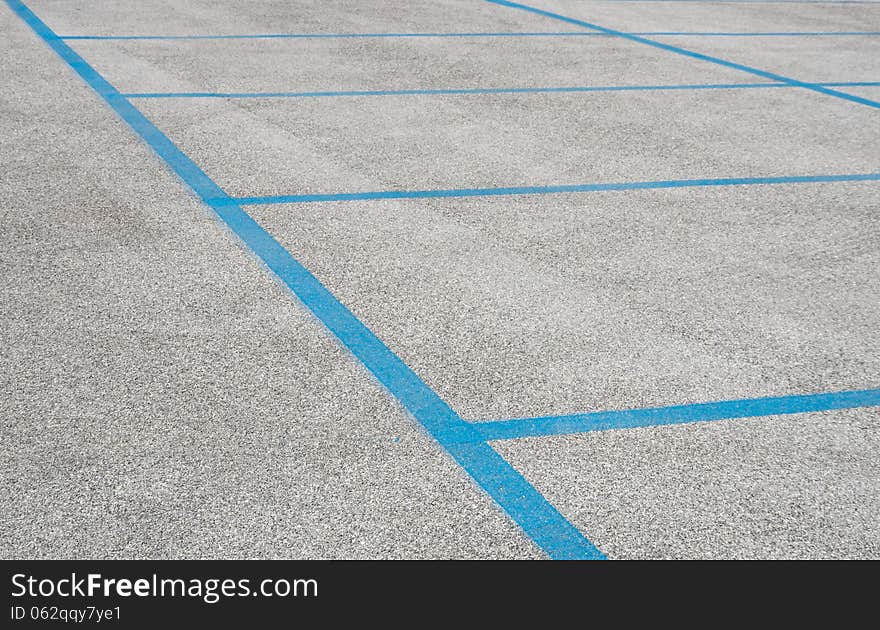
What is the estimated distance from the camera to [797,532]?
368 cm

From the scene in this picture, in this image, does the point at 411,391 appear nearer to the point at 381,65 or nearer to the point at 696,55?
the point at 381,65

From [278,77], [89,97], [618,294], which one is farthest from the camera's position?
[278,77]

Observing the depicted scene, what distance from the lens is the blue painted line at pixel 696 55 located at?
1077 cm

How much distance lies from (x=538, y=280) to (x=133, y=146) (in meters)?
3.72

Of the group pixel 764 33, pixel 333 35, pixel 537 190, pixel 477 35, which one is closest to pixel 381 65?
pixel 333 35

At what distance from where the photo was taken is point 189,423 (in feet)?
13.6

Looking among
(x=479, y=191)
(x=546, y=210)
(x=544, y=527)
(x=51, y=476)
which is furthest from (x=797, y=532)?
(x=479, y=191)

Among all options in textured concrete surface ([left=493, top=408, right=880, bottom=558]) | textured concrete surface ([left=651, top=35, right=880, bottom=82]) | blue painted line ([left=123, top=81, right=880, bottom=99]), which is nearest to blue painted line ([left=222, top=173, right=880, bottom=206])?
blue painted line ([left=123, top=81, right=880, bottom=99])

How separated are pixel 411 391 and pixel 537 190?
3.12 metres

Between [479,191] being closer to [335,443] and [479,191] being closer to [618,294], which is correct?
[618,294]

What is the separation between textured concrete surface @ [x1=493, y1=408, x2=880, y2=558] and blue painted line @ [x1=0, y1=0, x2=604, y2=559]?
8 cm

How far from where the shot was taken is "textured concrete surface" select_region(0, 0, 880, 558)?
370cm
